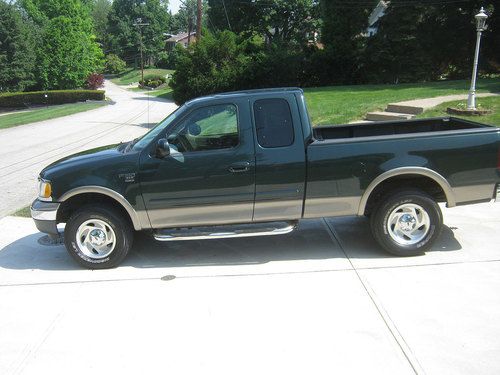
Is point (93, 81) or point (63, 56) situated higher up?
point (63, 56)

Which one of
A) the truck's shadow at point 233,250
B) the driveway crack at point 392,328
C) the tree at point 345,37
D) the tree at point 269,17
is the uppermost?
the tree at point 269,17

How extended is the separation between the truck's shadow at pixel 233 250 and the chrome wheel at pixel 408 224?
29cm

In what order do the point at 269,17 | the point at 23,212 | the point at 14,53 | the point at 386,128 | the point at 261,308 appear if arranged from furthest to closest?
the point at 14,53
the point at 269,17
the point at 23,212
the point at 386,128
the point at 261,308

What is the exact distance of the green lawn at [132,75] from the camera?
95062 mm

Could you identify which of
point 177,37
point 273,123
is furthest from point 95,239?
point 177,37

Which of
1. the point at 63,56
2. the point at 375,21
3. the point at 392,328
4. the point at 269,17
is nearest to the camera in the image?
the point at 392,328

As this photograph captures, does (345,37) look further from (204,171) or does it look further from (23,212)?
(204,171)

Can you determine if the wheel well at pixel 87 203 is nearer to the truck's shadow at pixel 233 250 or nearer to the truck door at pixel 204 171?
the truck door at pixel 204 171

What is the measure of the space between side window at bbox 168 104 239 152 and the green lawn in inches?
3550

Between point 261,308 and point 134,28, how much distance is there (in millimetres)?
113336

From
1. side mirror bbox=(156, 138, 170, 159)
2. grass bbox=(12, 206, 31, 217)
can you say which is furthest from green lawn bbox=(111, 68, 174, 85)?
side mirror bbox=(156, 138, 170, 159)

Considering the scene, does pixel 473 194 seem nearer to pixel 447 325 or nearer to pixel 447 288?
pixel 447 288

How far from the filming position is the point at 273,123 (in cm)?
536

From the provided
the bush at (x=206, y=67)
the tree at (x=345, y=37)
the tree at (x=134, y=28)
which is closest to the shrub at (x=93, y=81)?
the tree at (x=345, y=37)
